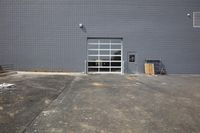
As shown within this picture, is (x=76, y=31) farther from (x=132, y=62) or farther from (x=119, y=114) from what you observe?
(x=119, y=114)

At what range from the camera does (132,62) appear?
2200 centimetres

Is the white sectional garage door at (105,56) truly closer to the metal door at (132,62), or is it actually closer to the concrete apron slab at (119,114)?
the metal door at (132,62)

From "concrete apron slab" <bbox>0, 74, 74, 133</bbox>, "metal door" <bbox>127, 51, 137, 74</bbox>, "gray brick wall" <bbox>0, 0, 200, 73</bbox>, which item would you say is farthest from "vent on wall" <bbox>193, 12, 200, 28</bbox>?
"concrete apron slab" <bbox>0, 74, 74, 133</bbox>

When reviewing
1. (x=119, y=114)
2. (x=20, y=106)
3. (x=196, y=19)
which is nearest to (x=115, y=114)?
(x=119, y=114)

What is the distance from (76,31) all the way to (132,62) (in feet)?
17.9

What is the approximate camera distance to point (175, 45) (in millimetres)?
21969

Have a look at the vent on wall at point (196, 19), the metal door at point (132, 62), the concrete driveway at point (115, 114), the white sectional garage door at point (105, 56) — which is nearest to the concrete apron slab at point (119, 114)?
the concrete driveway at point (115, 114)

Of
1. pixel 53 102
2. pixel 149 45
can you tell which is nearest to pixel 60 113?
pixel 53 102

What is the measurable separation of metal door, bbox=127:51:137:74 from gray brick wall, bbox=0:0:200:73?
0.34m

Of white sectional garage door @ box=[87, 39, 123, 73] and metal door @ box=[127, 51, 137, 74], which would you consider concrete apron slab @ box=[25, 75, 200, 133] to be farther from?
white sectional garage door @ box=[87, 39, 123, 73]

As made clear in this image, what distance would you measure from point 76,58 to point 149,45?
631 centimetres

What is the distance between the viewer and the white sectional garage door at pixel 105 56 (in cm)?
2206

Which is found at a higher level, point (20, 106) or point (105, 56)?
point (105, 56)

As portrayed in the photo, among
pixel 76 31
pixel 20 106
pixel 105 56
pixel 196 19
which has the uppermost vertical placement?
pixel 196 19
